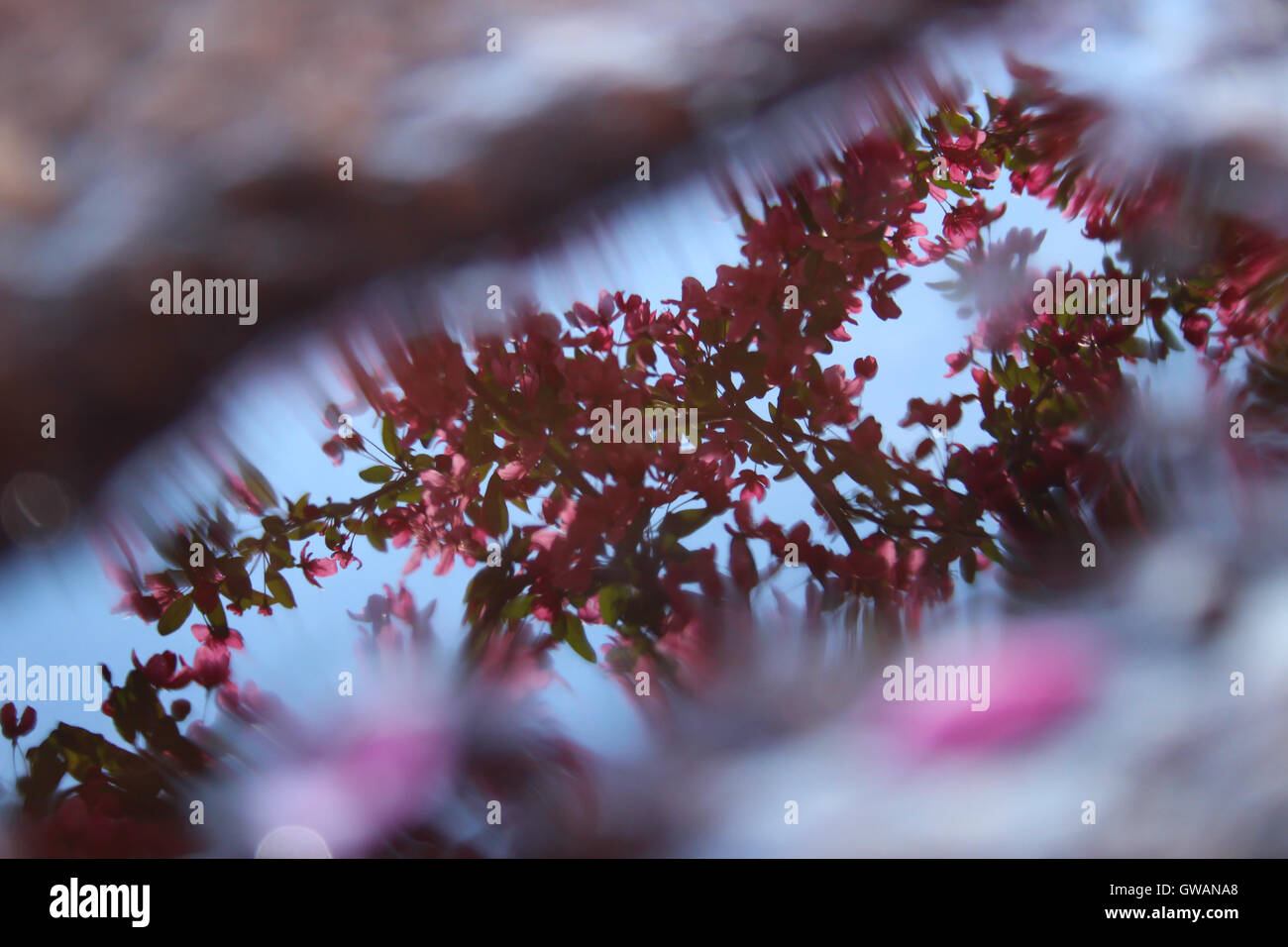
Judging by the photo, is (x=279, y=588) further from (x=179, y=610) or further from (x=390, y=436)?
(x=390, y=436)

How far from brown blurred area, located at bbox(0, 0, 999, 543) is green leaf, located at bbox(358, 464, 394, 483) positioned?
0.22 m

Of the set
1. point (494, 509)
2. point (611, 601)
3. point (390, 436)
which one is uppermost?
point (390, 436)

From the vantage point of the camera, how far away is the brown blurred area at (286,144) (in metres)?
1.07

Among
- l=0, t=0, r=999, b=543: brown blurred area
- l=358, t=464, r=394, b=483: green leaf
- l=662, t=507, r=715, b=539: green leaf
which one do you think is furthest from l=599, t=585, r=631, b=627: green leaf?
l=0, t=0, r=999, b=543: brown blurred area

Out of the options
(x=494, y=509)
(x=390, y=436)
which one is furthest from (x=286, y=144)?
(x=494, y=509)

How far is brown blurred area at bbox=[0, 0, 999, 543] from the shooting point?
107 cm

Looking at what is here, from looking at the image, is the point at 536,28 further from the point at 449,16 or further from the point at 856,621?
the point at 856,621

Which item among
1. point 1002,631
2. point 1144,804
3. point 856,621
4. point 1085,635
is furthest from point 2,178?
point 1144,804

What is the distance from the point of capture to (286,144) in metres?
1.09

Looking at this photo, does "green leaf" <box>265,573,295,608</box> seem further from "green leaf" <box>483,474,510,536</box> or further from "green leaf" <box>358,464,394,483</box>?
"green leaf" <box>483,474,510,536</box>

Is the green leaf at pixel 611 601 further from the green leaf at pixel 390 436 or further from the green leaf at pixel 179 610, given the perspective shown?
the green leaf at pixel 179 610

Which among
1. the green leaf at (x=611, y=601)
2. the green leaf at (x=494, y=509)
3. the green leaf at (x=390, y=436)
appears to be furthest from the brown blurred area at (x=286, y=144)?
the green leaf at (x=611, y=601)

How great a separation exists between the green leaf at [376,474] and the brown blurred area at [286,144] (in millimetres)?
224

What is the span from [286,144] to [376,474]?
1.53 feet
